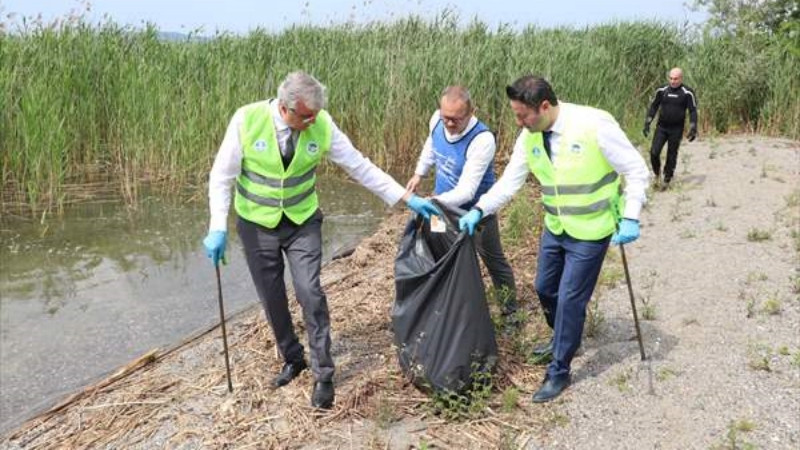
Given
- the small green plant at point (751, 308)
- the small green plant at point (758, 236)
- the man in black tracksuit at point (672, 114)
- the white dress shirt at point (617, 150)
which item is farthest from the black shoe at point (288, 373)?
the man in black tracksuit at point (672, 114)

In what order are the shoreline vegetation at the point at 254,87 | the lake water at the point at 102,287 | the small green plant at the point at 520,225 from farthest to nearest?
1. the shoreline vegetation at the point at 254,87
2. the small green plant at the point at 520,225
3. the lake water at the point at 102,287

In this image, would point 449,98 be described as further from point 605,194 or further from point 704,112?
point 704,112

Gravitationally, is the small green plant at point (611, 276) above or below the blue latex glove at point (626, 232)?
below

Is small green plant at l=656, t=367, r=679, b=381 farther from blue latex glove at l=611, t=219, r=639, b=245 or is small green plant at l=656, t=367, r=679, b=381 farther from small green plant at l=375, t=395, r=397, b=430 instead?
small green plant at l=375, t=395, r=397, b=430

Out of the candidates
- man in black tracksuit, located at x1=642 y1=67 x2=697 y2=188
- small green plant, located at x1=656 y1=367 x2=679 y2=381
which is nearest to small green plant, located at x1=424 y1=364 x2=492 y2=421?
small green plant, located at x1=656 y1=367 x2=679 y2=381

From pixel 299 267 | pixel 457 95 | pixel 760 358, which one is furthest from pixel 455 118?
pixel 760 358

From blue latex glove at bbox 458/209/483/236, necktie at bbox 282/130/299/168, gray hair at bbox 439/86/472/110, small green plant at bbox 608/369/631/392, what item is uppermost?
gray hair at bbox 439/86/472/110

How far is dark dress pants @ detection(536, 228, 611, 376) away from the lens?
3.49m

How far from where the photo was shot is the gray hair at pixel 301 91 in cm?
327

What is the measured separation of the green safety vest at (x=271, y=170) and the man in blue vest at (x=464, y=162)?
2.21 feet

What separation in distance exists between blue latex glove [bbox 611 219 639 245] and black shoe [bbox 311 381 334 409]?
1.58 meters

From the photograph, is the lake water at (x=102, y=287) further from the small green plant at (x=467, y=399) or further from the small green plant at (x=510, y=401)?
the small green plant at (x=510, y=401)

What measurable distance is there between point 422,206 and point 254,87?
260 inches

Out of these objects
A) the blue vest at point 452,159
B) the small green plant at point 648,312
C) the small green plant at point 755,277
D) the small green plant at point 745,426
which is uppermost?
the blue vest at point 452,159
